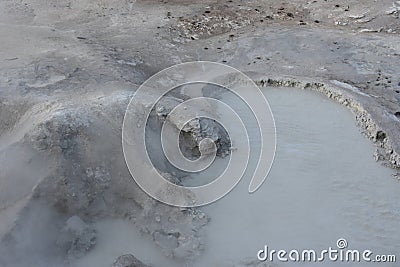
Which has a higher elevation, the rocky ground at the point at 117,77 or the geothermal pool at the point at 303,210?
the rocky ground at the point at 117,77

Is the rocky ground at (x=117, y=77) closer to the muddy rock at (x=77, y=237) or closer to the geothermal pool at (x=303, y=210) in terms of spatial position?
the muddy rock at (x=77, y=237)

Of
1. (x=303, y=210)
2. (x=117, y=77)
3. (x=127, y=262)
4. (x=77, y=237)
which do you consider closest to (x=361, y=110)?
(x=303, y=210)

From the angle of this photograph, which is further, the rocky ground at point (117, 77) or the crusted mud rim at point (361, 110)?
the crusted mud rim at point (361, 110)

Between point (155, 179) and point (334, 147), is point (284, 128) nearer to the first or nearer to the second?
point (334, 147)

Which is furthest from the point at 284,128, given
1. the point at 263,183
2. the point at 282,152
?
the point at 263,183

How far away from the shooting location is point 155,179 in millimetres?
5305

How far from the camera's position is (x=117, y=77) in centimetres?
697

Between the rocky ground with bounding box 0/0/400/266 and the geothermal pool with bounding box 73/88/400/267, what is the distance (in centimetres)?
17

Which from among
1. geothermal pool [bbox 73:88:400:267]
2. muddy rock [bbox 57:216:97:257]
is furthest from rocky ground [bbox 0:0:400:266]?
geothermal pool [bbox 73:88:400:267]

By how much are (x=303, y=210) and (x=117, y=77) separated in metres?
3.17

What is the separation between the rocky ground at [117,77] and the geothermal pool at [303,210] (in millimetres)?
166

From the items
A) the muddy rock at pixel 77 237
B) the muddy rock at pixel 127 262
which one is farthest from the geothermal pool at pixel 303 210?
the muddy rock at pixel 127 262

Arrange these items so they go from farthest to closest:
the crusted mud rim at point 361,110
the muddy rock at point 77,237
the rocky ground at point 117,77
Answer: the crusted mud rim at point 361,110 → the rocky ground at point 117,77 → the muddy rock at point 77,237

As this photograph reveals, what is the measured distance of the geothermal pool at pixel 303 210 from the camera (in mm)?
4820
